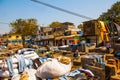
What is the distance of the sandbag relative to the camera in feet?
17.3

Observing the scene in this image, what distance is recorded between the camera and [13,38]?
53.0 metres

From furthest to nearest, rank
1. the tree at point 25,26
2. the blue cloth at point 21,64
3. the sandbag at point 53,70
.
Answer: the tree at point 25,26, the blue cloth at point 21,64, the sandbag at point 53,70

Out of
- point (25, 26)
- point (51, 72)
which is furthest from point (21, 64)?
point (25, 26)

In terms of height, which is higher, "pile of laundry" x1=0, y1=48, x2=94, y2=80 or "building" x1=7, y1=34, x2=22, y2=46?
"building" x1=7, y1=34, x2=22, y2=46

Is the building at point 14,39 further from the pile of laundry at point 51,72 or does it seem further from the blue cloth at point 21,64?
the pile of laundry at point 51,72

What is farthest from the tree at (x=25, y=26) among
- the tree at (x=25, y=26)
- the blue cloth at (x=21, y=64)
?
the blue cloth at (x=21, y=64)

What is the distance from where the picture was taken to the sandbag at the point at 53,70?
5.29m

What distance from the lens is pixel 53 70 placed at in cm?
530

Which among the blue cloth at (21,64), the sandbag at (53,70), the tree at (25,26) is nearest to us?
the sandbag at (53,70)

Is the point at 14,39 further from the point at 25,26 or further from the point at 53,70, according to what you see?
the point at 53,70

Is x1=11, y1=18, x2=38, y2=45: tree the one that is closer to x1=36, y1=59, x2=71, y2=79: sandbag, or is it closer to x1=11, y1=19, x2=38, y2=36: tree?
x1=11, y1=19, x2=38, y2=36: tree

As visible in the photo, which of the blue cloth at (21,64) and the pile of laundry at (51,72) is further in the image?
the blue cloth at (21,64)

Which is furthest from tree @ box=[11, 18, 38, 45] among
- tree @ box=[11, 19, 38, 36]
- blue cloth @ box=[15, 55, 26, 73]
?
blue cloth @ box=[15, 55, 26, 73]

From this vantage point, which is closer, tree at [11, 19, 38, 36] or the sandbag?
the sandbag
